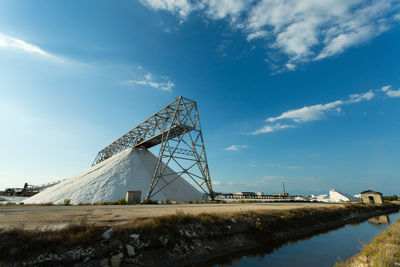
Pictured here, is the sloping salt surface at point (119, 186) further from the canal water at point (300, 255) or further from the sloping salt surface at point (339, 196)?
the sloping salt surface at point (339, 196)

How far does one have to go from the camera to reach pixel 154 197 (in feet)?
81.5

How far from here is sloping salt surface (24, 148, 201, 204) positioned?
918 inches

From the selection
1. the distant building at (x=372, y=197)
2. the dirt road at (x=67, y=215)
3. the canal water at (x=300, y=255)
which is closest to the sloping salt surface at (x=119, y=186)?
the dirt road at (x=67, y=215)

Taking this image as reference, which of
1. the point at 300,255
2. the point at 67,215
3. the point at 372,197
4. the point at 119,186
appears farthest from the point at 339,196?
the point at 67,215

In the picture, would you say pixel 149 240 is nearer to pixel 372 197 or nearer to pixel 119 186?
pixel 119 186

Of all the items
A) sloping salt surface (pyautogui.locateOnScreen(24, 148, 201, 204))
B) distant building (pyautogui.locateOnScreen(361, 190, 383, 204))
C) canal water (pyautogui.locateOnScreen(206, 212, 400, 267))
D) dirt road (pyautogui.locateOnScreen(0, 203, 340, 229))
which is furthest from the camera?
distant building (pyautogui.locateOnScreen(361, 190, 383, 204))

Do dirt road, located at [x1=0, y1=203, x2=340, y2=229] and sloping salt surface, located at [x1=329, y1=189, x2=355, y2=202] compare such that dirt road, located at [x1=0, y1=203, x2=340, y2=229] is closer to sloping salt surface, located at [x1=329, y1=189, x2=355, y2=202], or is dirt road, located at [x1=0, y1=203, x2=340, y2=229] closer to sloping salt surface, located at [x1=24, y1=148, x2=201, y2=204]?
sloping salt surface, located at [x1=24, y1=148, x2=201, y2=204]

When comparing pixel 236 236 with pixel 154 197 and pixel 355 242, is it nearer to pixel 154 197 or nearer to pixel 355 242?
pixel 355 242

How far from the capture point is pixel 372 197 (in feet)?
122

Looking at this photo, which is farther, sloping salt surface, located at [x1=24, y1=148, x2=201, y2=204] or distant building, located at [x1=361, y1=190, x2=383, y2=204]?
→ distant building, located at [x1=361, y1=190, x2=383, y2=204]

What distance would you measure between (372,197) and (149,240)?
4923 centimetres

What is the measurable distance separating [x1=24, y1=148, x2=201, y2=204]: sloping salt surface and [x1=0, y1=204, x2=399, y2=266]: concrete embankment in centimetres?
1661

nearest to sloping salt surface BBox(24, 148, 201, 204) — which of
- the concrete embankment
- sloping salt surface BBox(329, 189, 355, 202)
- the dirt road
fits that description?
the dirt road

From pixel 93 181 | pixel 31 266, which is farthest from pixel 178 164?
pixel 31 266
